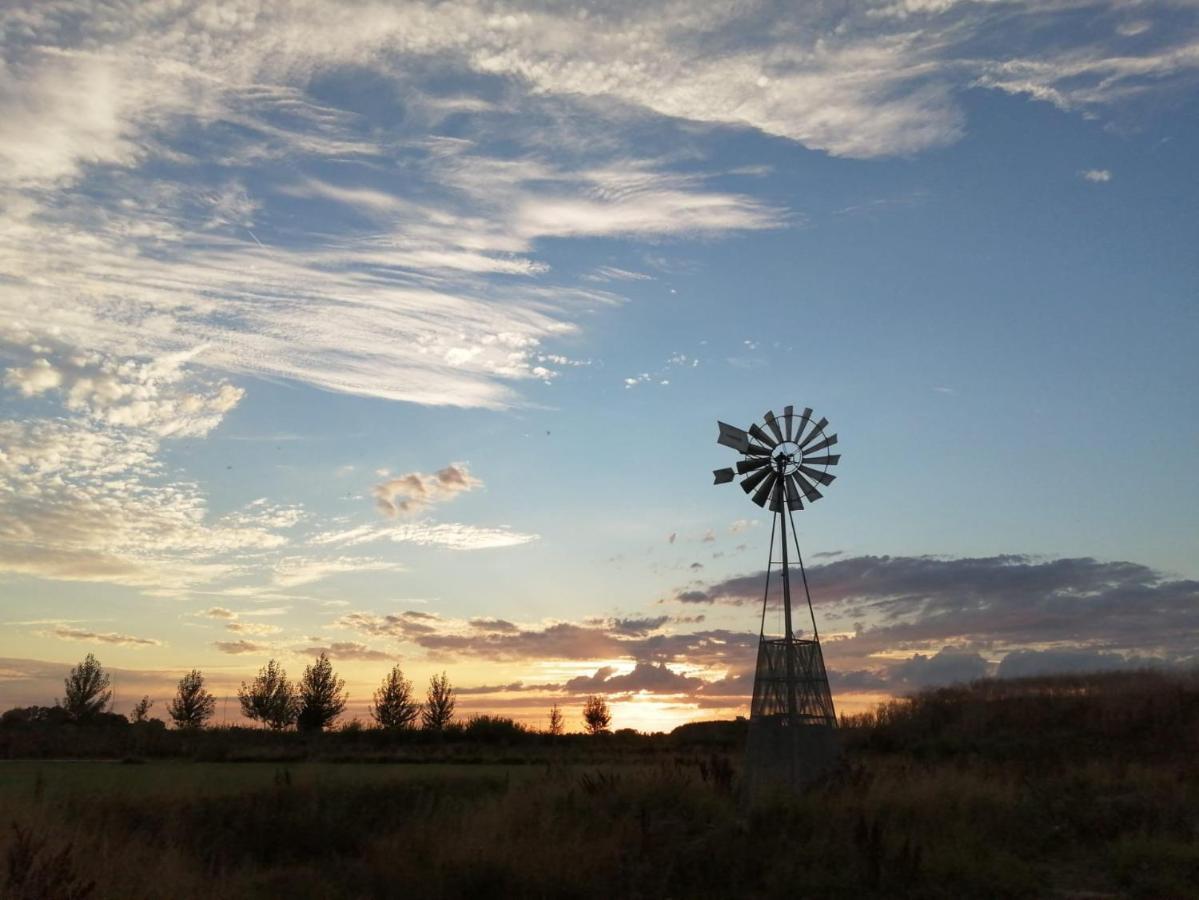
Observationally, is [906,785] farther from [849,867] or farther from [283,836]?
[283,836]

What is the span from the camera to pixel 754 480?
77.9 ft

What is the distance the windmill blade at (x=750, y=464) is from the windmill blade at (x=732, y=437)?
337mm

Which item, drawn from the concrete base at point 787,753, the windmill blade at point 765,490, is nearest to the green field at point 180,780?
the concrete base at point 787,753

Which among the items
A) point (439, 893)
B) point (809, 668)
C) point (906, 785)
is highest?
point (809, 668)

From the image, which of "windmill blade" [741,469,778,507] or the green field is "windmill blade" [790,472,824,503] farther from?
the green field

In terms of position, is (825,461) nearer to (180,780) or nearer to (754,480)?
(754,480)

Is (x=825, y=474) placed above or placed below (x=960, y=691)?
above

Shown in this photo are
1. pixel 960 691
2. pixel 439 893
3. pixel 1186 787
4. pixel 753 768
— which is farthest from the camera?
pixel 960 691

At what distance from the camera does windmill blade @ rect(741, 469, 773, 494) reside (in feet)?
77.7

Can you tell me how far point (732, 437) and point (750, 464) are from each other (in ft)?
2.46

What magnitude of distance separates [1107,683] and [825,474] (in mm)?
27569

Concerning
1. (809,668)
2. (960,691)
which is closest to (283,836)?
(809,668)

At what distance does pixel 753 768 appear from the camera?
69.4ft

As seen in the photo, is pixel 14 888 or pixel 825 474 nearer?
pixel 14 888
